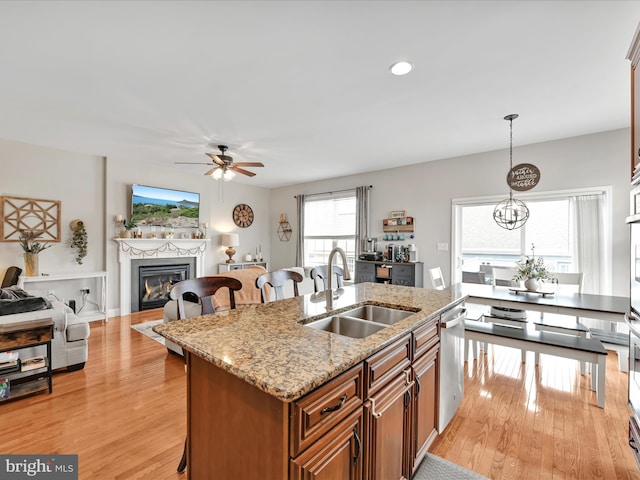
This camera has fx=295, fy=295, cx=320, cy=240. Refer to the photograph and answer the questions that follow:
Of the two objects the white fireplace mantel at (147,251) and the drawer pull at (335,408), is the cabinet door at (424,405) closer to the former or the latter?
the drawer pull at (335,408)

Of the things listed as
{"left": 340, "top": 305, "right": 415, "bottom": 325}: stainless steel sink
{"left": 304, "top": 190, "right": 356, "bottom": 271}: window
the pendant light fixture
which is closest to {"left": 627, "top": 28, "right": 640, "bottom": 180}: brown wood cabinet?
{"left": 340, "top": 305, "right": 415, "bottom": 325}: stainless steel sink

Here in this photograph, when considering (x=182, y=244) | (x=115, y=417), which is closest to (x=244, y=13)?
(x=115, y=417)

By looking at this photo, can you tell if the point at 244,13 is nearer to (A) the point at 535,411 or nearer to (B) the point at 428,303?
(B) the point at 428,303

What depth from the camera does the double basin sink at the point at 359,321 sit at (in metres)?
1.73

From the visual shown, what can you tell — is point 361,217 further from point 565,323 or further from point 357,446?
point 357,446

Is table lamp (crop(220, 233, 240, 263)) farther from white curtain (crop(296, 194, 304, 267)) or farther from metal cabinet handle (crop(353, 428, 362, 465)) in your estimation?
metal cabinet handle (crop(353, 428, 362, 465))

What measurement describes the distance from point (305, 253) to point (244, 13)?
18.6 feet

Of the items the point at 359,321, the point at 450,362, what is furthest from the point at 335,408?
the point at 450,362

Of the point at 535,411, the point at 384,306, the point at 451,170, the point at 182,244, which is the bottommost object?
the point at 535,411

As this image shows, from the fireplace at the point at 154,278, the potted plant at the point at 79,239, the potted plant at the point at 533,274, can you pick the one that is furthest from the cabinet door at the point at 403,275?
the potted plant at the point at 79,239

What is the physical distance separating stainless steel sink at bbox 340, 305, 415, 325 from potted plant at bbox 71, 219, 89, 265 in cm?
495

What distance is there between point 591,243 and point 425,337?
12.0 ft

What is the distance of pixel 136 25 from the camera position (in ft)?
6.55

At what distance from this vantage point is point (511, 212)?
4.39 meters
